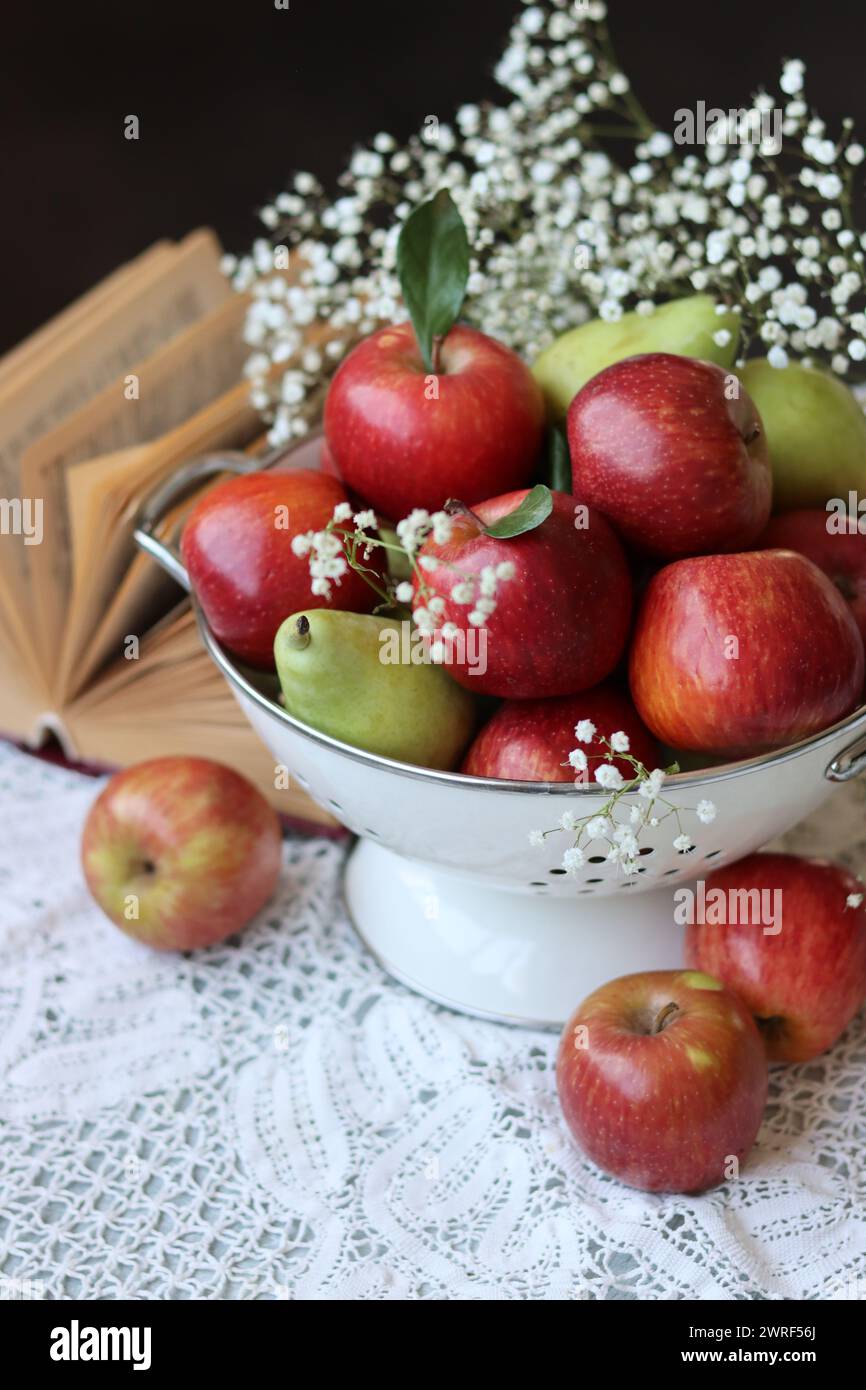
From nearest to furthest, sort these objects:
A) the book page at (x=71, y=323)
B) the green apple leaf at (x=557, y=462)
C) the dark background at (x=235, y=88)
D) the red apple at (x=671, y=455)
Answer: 1. the red apple at (x=671, y=455)
2. the green apple leaf at (x=557, y=462)
3. the book page at (x=71, y=323)
4. the dark background at (x=235, y=88)

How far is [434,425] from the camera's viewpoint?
34.3 inches

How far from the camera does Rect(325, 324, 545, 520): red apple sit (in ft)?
2.87

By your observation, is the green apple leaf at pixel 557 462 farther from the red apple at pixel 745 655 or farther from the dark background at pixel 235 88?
the dark background at pixel 235 88

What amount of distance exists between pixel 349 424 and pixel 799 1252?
55cm

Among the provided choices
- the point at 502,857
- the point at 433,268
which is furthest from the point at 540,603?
the point at 433,268

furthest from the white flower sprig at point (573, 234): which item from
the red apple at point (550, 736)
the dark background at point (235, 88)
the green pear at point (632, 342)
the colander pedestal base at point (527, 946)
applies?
the dark background at point (235, 88)

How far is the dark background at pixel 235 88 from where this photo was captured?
1.99 meters

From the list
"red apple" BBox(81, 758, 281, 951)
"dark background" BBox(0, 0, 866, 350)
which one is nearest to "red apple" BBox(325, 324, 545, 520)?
"red apple" BBox(81, 758, 281, 951)

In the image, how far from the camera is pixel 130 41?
2062mm

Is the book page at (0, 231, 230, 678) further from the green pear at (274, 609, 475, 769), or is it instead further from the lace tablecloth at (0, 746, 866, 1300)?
the green pear at (274, 609, 475, 769)

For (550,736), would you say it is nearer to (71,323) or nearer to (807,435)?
(807,435)

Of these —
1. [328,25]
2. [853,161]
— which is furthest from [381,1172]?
[328,25]

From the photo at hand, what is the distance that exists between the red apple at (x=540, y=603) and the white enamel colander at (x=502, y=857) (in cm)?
7
